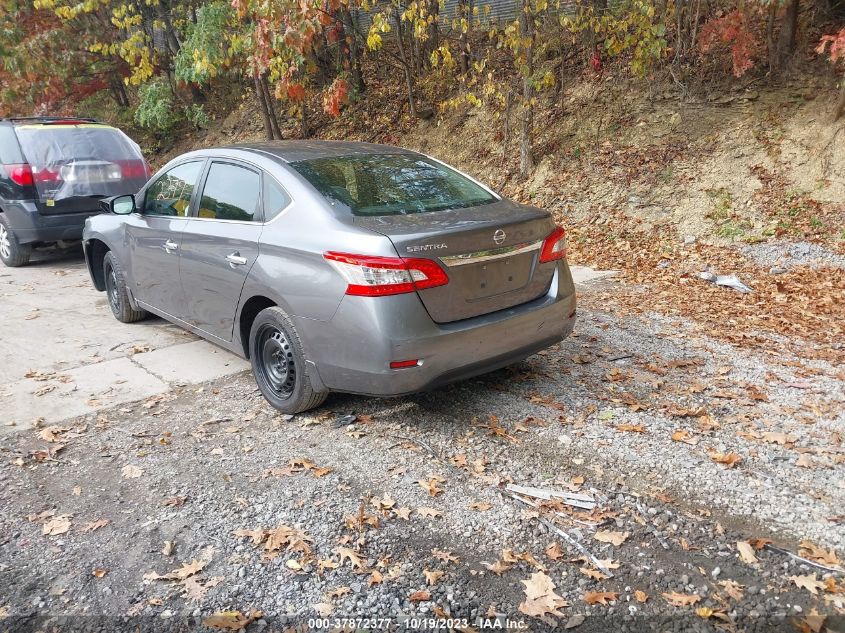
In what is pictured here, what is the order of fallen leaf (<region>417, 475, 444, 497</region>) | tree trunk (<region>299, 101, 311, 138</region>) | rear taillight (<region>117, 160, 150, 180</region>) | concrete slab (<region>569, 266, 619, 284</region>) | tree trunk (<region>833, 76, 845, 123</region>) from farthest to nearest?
tree trunk (<region>299, 101, 311, 138</region>)
rear taillight (<region>117, 160, 150, 180</region>)
tree trunk (<region>833, 76, 845, 123</region>)
concrete slab (<region>569, 266, 619, 284</region>)
fallen leaf (<region>417, 475, 444, 497</region>)

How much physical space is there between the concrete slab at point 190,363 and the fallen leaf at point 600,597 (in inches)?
139

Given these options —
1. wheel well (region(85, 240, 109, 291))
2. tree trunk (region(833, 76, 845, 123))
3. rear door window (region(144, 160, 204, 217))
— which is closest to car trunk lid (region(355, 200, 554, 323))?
rear door window (region(144, 160, 204, 217))

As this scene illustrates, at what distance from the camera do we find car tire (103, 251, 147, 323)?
6594 mm

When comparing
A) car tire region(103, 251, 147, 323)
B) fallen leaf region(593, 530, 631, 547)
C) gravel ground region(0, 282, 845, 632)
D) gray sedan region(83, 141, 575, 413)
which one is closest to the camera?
gravel ground region(0, 282, 845, 632)

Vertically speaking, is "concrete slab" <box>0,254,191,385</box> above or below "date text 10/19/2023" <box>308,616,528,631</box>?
above

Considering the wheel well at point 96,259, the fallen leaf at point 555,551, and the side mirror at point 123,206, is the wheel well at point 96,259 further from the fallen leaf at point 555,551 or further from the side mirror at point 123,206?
the fallen leaf at point 555,551

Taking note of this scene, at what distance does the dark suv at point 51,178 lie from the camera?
897cm

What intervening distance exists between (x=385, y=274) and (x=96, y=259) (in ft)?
15.9

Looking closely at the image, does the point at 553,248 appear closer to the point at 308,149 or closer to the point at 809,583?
the point at 308,149

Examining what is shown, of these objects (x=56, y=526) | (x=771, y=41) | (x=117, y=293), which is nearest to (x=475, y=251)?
(x=56, y=526)

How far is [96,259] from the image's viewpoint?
287 inches

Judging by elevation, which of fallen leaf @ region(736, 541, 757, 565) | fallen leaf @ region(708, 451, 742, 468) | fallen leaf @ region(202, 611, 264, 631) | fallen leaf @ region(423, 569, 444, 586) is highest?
A: fallen leaf @ region(202, 611, 264, 631)

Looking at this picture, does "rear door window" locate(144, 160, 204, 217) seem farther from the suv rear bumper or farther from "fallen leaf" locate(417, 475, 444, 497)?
the suv rear bumper

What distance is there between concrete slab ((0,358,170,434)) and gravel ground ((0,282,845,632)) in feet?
0.79
